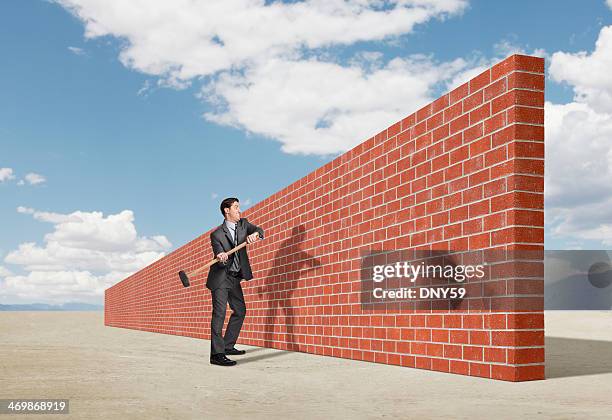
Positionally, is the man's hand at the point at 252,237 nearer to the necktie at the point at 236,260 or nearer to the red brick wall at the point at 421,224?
the necktie at the point at 236,260

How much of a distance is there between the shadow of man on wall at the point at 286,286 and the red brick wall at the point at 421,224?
2 centimetres

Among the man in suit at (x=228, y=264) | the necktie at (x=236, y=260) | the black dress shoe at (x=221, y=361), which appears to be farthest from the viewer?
the necktie at (x=236, y=260)

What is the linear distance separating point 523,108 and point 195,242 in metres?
14.4

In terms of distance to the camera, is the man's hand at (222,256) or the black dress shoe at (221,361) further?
the man's hand at (222,256)

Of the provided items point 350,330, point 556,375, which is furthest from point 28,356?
point 556,375

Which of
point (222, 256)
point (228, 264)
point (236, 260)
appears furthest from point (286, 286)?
point (222, 256)

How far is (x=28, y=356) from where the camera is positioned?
991 centimetres

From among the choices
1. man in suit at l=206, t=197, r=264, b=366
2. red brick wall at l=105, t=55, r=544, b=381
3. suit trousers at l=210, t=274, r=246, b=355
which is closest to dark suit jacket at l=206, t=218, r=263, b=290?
man in suit at l=206, t=197, r=264, b=366

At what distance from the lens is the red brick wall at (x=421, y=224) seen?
6.54 m

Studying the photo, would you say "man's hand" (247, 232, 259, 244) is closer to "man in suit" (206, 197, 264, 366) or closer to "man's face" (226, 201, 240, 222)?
"man in suit" (206, 197, 264, 366)

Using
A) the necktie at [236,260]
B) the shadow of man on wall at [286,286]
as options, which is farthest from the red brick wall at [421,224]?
the necktie at [236,260]

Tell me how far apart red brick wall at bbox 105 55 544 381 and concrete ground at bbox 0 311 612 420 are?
16.2 inches

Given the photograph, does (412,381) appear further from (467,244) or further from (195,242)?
(195,242)

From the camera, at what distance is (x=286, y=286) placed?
12.4m
